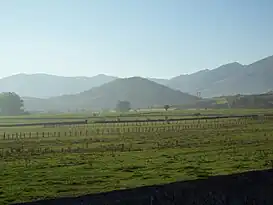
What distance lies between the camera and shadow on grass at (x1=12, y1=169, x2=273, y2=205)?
23172 millimetres

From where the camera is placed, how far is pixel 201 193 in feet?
85.1

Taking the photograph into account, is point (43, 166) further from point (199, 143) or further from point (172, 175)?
point (199, 143)

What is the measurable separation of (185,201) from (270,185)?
7284mm

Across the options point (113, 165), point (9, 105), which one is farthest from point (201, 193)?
point (9, 105)

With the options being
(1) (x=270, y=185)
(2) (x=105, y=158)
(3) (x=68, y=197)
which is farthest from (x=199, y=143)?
(3) (x=68, y=197)

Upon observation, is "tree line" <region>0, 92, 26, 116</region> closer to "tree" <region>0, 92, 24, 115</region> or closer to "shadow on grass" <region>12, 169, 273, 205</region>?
"tree" <region>0, 92, 24, 115</region>

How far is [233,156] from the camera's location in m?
36.7

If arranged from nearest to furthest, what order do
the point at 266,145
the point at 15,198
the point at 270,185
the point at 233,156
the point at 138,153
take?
the point at 15,198 < the point at 270,185 < the point at 233,156 < the point at 138,153 < the point at 266,145

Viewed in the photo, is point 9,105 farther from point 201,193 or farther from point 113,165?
point 201,193

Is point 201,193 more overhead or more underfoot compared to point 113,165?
more underfoot

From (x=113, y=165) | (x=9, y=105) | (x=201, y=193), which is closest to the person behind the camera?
(x=201, y=193)

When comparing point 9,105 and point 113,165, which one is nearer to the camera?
point 113,165

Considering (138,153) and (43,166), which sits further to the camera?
(138,153)

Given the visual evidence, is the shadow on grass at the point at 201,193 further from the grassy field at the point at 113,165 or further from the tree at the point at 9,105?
the tree at the point at 9,105
